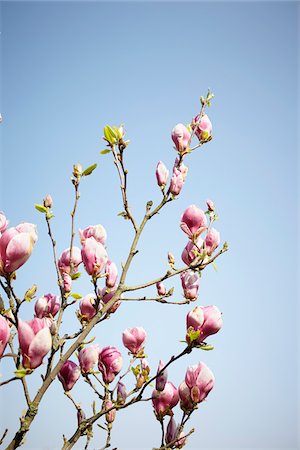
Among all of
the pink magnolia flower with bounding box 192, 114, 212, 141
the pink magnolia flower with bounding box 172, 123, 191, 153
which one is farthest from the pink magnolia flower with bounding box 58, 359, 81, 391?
the pink magnolia flower with bounding box 192, 114, 212, 141

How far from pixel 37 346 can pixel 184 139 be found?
0.94m

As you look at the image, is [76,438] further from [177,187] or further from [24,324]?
[177,187]

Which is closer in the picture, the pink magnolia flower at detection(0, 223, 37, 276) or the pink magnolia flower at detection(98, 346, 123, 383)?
the pink magnolia flower at detection(0, 223, 37, 276)

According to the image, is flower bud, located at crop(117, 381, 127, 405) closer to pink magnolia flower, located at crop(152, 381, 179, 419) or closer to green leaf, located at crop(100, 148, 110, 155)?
pink magnolia flower, located at crop(152, 381, 179, 419)

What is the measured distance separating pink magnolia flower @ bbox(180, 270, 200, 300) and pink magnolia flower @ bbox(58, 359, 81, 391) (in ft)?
1.37

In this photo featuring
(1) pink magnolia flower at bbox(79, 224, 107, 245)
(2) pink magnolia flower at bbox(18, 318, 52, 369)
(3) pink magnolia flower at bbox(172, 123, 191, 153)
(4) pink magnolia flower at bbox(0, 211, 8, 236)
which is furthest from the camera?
(3) pink magnolia flower at bbox(172, 123, 191, 153)

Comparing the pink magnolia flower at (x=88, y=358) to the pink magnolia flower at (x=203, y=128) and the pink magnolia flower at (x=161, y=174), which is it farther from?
the pink magnolia flower at (x=203, y=128)

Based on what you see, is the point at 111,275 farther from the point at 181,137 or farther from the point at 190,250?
A: the point at 181,137

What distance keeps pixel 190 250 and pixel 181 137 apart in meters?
0.41

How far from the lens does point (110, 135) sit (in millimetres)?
1462

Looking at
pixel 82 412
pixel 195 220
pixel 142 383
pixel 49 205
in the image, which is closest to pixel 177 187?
pixel 195 220

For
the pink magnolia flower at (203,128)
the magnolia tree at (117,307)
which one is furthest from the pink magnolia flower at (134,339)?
the pink magnolia flower at (203,128)

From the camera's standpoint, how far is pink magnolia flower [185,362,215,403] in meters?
1.32

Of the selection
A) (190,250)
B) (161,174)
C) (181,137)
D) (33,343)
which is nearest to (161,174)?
(161,174)
